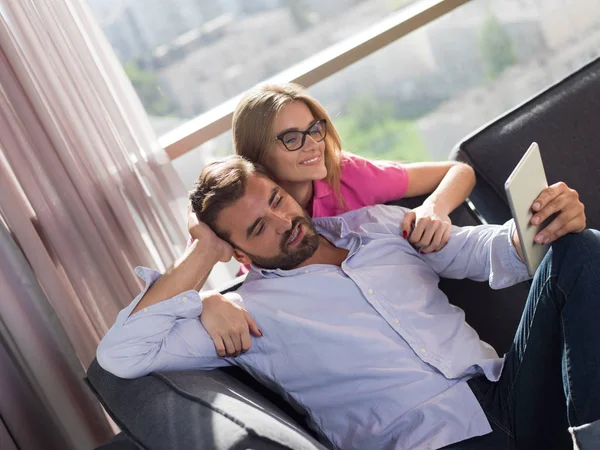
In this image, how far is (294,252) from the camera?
1.74m

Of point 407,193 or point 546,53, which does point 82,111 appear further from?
point 546,53

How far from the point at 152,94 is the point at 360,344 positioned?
177 centimetres

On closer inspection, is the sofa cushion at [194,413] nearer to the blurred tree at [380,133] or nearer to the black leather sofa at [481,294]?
the black leather sofa at [481,294]

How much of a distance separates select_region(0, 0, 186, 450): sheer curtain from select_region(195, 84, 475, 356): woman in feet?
1.75

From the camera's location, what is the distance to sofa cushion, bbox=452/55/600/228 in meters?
2.04

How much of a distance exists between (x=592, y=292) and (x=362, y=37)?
169 cm

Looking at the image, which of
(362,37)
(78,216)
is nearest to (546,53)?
(362,37)

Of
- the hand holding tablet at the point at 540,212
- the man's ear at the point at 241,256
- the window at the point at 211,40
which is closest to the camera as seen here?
the hand holding tablet at the point at 540,212

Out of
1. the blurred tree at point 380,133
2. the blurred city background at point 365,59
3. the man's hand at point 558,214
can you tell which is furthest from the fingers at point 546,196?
the blurred tree at point 380,133

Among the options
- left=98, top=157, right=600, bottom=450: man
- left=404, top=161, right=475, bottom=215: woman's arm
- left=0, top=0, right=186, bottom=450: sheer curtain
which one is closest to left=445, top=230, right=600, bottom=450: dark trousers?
left=98, top=157, right=600, bottom=450: man

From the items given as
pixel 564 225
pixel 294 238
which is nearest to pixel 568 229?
pixel 564 225

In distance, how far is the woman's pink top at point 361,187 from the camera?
6.47 feet

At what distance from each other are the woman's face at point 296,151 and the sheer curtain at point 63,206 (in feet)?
2.08

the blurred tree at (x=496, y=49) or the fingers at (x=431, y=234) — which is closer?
the fingers at (x=431, y=234)
